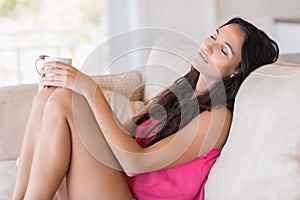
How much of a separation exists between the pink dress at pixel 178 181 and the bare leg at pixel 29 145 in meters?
0.37

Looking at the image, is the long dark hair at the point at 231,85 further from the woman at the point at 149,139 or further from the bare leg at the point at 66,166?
the bare leg at the point at 66,166

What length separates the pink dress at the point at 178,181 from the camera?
163 cm

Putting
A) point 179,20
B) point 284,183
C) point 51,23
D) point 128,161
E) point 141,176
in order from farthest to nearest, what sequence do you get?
point 51,23, point 179,20, point 141,176, point 128,161, point 284,183

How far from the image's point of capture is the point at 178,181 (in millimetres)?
1666

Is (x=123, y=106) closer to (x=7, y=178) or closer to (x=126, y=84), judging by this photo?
(x=126, y=84)

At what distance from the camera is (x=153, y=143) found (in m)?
1.73

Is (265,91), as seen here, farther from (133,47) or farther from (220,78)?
(133,47)

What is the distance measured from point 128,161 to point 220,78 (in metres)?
0.42

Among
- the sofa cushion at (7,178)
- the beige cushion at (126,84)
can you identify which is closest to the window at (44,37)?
the beige cushion at (126,84)

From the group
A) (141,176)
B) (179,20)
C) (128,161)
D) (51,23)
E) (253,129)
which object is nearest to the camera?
(253,129)

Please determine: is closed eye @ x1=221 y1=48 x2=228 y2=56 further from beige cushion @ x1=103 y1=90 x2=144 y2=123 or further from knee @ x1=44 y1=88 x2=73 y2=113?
beige cushion @ x1=103 y1=90 x2=144 y2=123

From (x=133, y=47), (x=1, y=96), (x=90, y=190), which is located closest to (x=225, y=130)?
(x=90, y=190)

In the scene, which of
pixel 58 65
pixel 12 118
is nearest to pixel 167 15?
pixel 12 118

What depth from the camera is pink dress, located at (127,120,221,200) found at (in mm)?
1635
